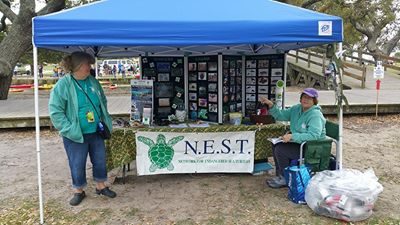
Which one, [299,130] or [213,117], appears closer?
[299,130]

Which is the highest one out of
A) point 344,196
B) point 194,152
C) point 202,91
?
point 202,91

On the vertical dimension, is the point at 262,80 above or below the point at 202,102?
above

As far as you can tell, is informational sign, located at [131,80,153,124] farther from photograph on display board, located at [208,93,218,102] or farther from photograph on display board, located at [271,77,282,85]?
photograph on display board, located at [271,77,282,85]

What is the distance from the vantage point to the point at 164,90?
5152mm

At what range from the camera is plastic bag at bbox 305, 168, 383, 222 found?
134 inches

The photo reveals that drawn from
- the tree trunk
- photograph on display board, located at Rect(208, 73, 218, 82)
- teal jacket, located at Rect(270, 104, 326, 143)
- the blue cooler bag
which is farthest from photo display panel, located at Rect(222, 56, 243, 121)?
the tree trunk

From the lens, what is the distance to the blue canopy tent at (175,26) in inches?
127

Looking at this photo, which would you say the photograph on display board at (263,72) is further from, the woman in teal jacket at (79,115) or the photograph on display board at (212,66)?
the woman in teal jacket at (79,115)

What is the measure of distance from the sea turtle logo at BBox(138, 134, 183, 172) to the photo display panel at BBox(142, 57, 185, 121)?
0.80 metres

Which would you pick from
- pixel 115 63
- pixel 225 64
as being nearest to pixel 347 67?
pixel 225 64

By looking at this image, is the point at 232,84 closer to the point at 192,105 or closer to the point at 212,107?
the point at 212,107

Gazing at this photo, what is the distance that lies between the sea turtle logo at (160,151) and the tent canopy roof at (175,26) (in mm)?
1345

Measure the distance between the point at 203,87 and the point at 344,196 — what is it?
2.44 m

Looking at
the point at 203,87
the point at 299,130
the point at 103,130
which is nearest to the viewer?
the point at 103,130
